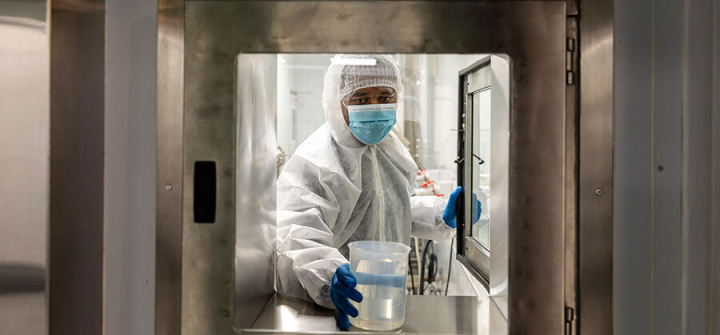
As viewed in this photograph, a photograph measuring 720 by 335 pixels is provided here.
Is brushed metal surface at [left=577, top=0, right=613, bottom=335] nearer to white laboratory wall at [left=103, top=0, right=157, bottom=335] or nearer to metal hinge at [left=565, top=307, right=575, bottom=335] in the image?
metal hinge at [left=565, top=307, right=575, bottom=335]

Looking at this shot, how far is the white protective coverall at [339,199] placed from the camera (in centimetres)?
110

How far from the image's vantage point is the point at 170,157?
0.75 meters

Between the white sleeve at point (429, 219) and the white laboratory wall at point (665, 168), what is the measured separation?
1.07 m

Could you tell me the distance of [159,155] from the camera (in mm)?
747

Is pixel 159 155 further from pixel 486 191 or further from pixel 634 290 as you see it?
pixel 486 191

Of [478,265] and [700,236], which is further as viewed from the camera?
[478,265]

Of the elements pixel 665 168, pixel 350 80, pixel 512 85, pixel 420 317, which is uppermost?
pixel 350 80

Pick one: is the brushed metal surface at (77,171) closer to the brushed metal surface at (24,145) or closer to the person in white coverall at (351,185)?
the brushed metal surface at (24,145)

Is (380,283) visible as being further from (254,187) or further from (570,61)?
(570,61)

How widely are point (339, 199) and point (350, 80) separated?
0.41 m

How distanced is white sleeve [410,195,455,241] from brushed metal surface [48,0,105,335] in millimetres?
1274

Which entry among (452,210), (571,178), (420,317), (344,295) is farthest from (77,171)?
(452,210)

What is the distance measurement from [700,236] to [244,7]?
0.80m

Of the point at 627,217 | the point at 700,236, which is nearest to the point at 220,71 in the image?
the point at 627,217
